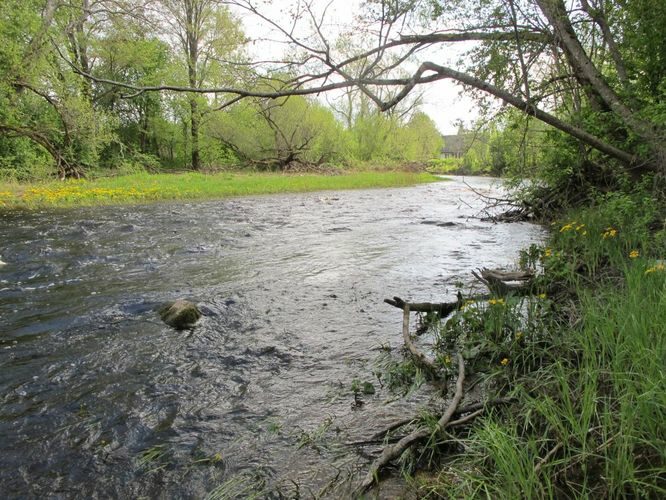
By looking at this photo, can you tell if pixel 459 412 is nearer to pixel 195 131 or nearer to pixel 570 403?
pixel 570 403

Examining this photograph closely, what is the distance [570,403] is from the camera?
2.36 metres

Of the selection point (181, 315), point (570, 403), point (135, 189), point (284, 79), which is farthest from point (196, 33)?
point (570, 403)

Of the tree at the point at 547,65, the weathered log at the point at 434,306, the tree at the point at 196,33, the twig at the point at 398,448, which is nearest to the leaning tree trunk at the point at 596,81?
the tree at the point at 547,65

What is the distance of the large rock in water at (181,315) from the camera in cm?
493

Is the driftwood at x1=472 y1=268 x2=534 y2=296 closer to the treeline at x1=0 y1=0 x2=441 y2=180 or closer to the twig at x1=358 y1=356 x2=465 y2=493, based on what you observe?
the twig at x1=358 y1=356 x2=465 y2=493

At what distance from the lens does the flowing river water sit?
8.82 feet

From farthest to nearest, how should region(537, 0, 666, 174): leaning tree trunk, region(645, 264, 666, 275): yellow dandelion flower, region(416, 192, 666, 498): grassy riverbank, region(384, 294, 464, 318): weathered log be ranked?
1. region(537, 0, 666, 174): leaning tree trunk
2. region(384, 294, 464, 318): weathered log
3. region(645, 264, 666, 275): yellow dandelion flower
4. region(416, 192, 666, 498): grassy riverbank

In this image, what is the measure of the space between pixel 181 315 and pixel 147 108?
38.1m

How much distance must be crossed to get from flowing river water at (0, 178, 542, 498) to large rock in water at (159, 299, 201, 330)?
0.11m

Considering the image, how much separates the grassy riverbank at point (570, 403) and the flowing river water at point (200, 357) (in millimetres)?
751

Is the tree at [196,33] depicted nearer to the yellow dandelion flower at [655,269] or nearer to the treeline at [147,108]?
the treeline at [147,108]

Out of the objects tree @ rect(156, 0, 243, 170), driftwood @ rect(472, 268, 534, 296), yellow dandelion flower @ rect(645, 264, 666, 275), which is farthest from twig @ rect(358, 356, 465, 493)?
tree @ rect(156, 0, 243, 170)

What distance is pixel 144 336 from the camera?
4.64 meters

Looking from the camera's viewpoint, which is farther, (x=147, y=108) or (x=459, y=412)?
(x=147, y=108)
